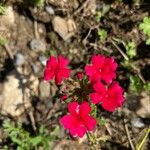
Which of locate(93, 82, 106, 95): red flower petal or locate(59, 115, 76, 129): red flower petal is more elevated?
locate(93, 82, 106, 95): red flower petal

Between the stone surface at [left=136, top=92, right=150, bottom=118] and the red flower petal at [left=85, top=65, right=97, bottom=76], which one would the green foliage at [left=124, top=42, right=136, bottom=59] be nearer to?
the stone surface at [left=136, top=92, right=150, bottom=118]

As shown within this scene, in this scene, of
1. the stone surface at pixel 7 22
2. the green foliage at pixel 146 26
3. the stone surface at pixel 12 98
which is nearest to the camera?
the green foliage at pixel 146 26

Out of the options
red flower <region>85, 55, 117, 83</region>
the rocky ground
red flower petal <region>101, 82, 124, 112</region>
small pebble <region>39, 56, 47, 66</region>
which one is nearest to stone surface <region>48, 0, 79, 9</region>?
the rocky ground

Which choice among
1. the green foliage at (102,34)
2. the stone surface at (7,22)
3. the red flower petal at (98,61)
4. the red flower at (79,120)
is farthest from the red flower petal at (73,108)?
the stone surface at (7,22)

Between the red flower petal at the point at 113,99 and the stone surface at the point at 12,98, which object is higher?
the red flower petal at the point at 113,99

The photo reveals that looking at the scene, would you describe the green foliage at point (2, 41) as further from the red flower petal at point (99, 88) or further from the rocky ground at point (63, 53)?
the red flower petal at point (99, 88)

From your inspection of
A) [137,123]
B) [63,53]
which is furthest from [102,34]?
[137,123]

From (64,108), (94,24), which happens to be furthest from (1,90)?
(94,24)

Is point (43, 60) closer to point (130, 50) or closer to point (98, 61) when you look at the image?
point (130, 50)
